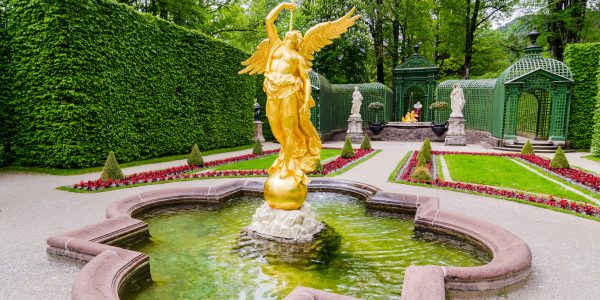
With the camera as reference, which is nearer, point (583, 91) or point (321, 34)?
point (321, 34)

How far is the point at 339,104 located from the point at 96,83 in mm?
20956

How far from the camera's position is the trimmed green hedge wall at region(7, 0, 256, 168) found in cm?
1195

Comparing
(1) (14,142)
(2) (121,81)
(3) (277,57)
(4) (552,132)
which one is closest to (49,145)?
(1) (14,142)

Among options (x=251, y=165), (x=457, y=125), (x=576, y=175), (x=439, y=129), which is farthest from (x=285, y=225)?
(x=439, y=129)

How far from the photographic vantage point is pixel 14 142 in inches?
504

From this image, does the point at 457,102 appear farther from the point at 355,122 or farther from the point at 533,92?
the point at 355,122

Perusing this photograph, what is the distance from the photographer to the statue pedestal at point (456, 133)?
78.6ft

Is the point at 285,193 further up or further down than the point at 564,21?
further down

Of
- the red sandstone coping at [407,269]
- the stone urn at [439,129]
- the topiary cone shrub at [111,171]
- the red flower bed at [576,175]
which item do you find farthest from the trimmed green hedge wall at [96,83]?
the stone urn at [439,129]

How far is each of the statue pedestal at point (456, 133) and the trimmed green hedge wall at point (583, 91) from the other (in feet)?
19.4

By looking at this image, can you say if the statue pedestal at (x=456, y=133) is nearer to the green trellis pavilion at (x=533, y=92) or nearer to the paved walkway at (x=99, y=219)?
the green trellis pavilion at (x=533, y=92)

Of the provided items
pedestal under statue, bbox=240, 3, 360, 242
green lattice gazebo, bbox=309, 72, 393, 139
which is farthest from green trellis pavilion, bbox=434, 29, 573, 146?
pedestal under statue, bbox=240, 3, 360, 242

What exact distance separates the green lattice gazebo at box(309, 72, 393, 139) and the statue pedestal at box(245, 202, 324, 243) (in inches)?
810

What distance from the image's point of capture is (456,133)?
24.2 meters
